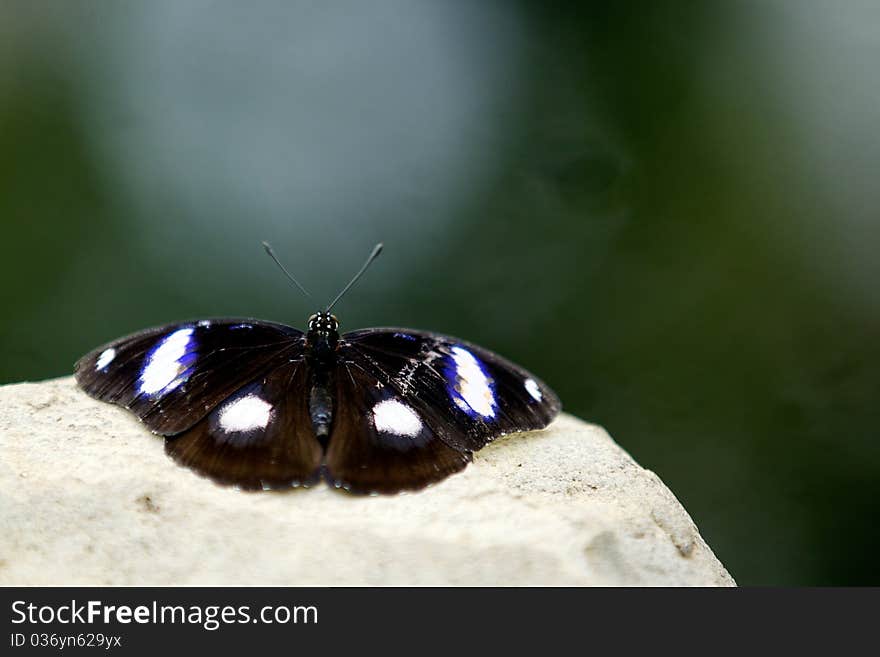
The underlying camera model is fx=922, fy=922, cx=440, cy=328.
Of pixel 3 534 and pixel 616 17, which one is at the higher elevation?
pixel 616 17

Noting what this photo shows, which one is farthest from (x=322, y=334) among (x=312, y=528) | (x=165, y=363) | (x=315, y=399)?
(x=312, y=528)

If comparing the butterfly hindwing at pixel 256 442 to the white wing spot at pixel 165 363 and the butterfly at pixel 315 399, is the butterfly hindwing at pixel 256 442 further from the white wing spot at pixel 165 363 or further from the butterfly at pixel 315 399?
the white wing spot at pixel 165 363

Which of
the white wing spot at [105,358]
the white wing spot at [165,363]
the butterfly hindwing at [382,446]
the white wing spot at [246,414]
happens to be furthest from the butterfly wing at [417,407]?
the white wing spot at [105,358]

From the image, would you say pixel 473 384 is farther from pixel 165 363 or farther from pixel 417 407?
pixel 165 363

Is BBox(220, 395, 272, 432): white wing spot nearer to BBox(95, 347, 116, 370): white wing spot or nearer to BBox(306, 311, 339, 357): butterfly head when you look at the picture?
BBox(306, 311, 339, 357): butterfly head

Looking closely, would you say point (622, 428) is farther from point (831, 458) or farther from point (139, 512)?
point (139, 512)

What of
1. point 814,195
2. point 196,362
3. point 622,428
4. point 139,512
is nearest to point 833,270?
point 814,195
